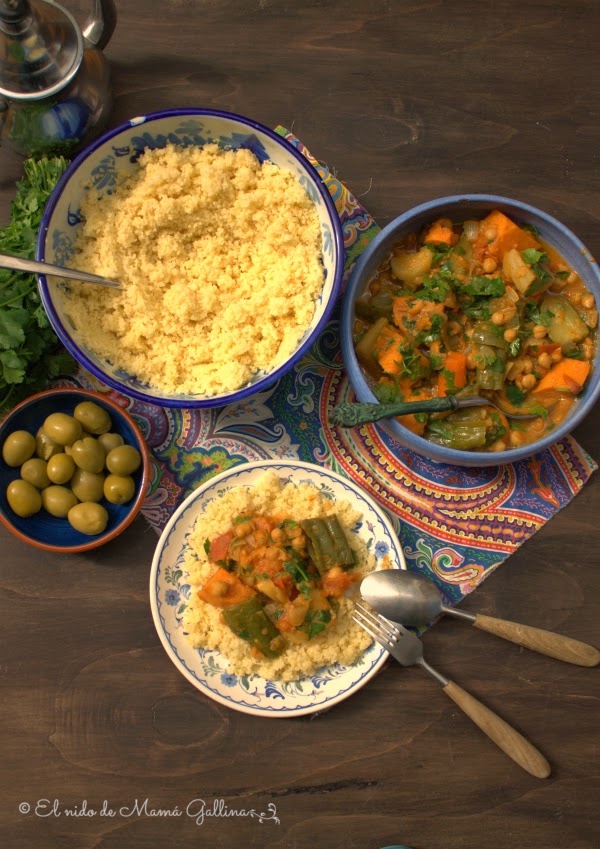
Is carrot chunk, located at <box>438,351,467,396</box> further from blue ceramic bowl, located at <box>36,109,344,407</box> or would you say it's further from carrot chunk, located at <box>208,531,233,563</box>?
carrot chunk, located at <box>208,531,233,563</box>

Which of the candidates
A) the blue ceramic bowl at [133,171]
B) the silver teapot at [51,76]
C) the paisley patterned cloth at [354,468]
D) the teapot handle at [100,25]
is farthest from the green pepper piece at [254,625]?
the teapot handle at [100,25]

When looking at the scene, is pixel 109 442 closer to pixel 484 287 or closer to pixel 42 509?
pixel 42 509

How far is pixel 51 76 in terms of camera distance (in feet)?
7.25

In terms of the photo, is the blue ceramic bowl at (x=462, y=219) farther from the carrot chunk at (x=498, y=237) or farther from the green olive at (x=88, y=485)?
the green olive at (x=88, y=485)

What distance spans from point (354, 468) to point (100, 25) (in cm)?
177

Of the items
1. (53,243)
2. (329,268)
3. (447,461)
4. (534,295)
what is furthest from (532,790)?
(53,243)

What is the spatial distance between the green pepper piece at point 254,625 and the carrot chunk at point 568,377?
1205 mm

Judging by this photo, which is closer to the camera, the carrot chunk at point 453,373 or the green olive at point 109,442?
the carrot chunk at point 453,373

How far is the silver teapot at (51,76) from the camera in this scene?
2.14 meters

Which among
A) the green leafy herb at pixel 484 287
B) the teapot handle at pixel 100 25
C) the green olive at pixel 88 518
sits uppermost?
the teapot handle at pixel 100 25

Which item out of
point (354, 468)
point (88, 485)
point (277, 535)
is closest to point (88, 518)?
point (88, 485)

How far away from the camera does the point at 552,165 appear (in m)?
2.66

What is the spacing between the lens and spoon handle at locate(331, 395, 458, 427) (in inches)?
85.8

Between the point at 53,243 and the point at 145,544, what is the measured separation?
1.08 metres
